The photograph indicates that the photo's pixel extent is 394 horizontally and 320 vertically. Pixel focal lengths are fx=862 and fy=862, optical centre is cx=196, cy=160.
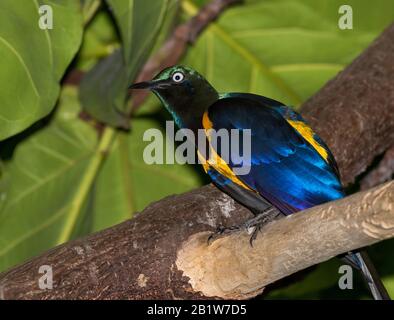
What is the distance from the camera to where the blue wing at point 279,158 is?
294 cm

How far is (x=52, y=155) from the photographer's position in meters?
4.44

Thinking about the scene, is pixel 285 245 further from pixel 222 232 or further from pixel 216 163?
pixel 216 163

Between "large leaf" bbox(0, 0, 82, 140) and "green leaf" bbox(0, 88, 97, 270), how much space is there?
2.52 ft

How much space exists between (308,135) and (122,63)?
137 cm

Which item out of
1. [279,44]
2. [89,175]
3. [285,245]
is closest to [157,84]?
[285,245]

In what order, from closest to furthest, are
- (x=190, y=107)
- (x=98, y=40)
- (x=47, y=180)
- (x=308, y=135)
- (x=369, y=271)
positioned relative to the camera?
(x=369, y=271) → (x=308, y=135) → (x=190, y=107) → (x=47, y=180) → (x=98, y=40)

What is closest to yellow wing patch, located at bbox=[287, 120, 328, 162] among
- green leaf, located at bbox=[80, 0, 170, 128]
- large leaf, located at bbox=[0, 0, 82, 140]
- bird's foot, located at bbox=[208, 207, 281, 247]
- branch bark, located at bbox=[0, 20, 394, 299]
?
bird's foot, located at bbox=[208, 207, 281, 247]

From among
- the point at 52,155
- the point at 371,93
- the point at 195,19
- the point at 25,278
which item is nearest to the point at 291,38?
→ the point at 195,19

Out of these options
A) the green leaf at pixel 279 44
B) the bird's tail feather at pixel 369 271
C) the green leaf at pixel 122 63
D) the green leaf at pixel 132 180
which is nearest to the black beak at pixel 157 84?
the green leaf at pixel 122 63

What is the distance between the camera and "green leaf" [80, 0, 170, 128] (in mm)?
3820

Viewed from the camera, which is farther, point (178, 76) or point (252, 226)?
point (178, 76)

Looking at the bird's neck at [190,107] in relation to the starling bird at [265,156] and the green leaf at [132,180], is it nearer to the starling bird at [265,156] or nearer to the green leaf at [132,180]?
the starling bird at [265,156]

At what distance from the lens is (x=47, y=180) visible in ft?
14.6

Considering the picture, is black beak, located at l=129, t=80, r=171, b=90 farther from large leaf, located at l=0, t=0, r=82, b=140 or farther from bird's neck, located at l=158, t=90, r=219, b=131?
large leaf, located at l=0, t=0, r=82, b=140
